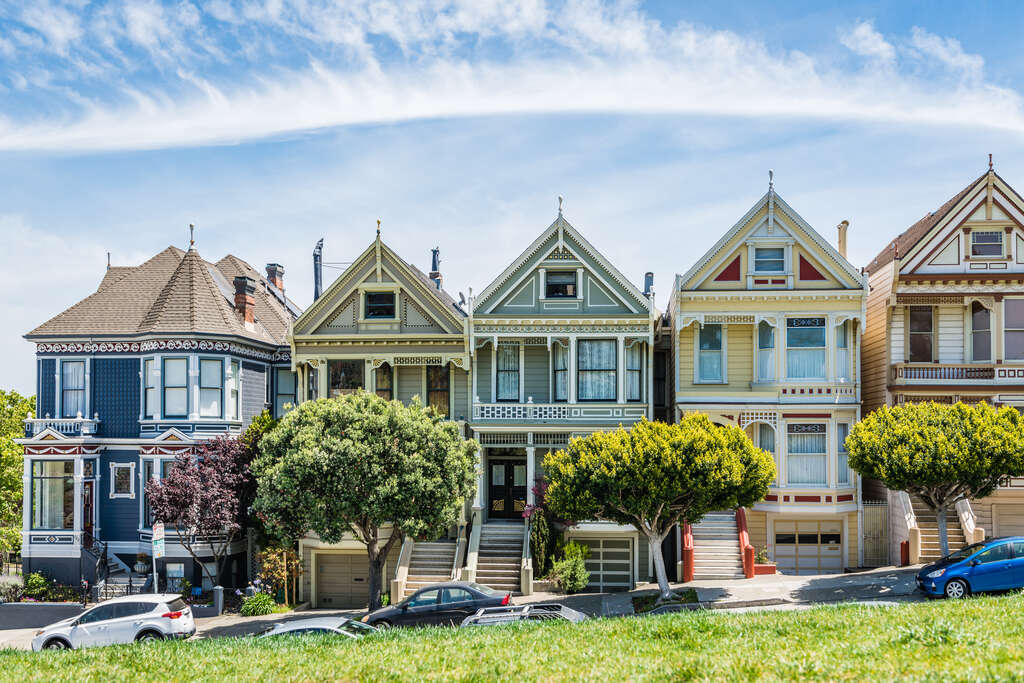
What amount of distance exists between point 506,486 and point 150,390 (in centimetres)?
→ 1328

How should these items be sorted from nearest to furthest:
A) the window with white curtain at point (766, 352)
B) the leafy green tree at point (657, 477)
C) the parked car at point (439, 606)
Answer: the parked car at point (439, 606), the leafy green tree at point (657, 477), the window with white curtain at point (766, 352)

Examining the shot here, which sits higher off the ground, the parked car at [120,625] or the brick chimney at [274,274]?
the brick chimney at [274,274]

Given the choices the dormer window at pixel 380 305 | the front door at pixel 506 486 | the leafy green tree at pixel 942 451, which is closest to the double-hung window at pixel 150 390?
the dormer window at pixel 380 305

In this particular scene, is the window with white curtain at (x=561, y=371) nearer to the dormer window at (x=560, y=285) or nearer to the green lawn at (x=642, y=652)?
the dormer window at (x=560, y=285)

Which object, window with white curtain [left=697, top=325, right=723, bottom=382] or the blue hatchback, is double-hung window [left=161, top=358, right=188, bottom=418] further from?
the blue hatchback

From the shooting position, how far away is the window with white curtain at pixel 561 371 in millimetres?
32062

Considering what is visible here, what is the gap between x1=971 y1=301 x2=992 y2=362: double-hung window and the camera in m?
31.2

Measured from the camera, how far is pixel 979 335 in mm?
31250

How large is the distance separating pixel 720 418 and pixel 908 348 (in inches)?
276

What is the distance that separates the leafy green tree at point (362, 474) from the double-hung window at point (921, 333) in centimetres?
1636

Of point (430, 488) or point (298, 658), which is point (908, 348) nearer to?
point (430, 488)

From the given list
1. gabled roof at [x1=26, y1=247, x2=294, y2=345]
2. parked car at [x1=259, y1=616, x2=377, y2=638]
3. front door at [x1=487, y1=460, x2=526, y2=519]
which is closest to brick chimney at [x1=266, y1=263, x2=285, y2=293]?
gabled roof at [x1=26, y1=247, x2=294, y2=345]

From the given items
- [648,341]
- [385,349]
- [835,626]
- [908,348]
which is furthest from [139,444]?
[908,348]

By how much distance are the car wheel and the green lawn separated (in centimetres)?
429
